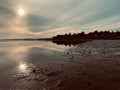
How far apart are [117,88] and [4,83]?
6.08m

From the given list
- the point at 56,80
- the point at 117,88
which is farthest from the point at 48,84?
the point at 117,88

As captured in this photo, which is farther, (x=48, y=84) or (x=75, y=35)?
(x=75, y=35)

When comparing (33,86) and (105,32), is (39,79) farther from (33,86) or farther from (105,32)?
(105,32)

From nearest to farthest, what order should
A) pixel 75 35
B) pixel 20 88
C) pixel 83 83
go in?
pixel 20 88, pixel 83 83, pixel 75 35

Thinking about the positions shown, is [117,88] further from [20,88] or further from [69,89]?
[20,88]

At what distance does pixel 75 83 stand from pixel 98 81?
131cm

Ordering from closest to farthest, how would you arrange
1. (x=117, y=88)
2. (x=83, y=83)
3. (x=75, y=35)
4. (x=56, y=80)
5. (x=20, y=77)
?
(x=117, y=88) < (x=83, y=83) < (x=56, y=80) < (x=20, y=77) < (x=75, y=35)

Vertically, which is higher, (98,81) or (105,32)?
(105,32)

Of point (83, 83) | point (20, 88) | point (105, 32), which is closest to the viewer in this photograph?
point (20, 88)

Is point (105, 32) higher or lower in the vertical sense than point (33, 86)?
higher

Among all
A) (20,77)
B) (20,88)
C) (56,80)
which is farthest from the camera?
(20,77)

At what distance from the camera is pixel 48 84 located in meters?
6.27

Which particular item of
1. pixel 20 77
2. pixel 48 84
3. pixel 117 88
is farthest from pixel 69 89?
pixel 20 77

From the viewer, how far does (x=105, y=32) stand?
279 ft
